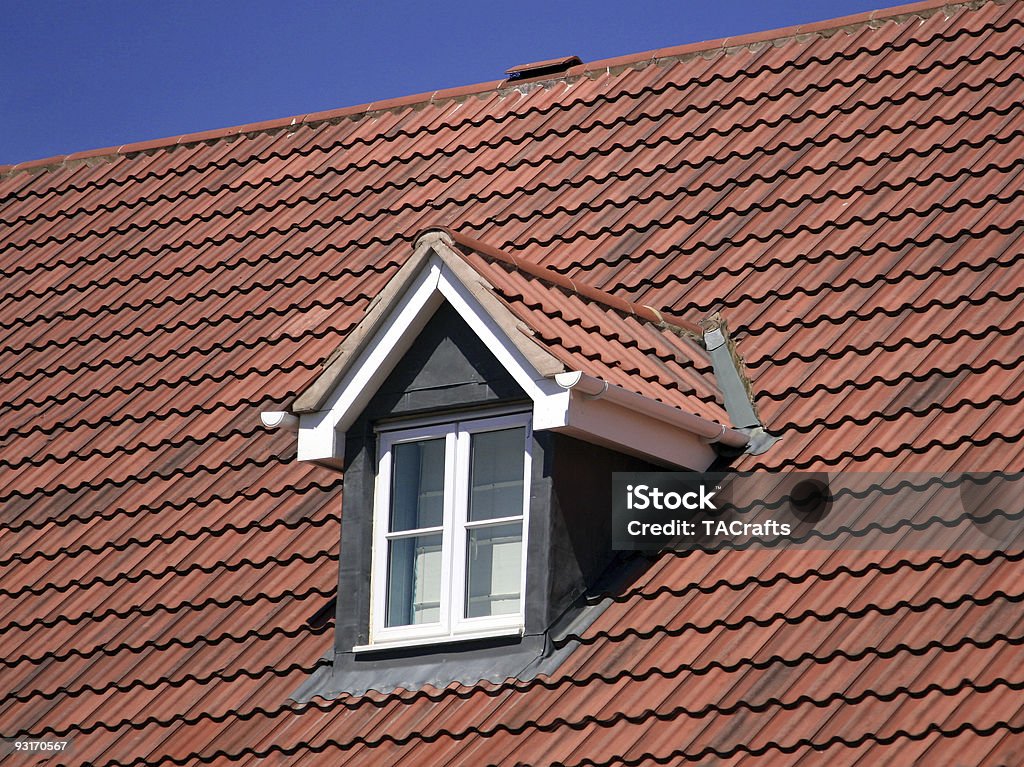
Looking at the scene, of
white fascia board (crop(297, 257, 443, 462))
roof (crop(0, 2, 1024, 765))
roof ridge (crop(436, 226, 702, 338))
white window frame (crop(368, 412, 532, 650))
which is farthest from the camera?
roof ridge (crop(436, 226, 702, 338))

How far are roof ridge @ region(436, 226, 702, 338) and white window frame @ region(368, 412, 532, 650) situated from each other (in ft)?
3.50

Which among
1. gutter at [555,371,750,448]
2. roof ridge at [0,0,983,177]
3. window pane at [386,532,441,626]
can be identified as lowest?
window pane at [386,532,441,626]

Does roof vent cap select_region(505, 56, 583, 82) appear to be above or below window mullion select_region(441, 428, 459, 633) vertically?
above

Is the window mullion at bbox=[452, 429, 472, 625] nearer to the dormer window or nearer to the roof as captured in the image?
the dormer window

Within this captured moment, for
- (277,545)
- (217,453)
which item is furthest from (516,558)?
(217,453)

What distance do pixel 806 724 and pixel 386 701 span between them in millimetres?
2201

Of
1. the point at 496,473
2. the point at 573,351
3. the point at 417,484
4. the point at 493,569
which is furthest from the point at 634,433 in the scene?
the point at 417,484

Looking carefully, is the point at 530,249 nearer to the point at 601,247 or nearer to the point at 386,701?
the point at 601,247

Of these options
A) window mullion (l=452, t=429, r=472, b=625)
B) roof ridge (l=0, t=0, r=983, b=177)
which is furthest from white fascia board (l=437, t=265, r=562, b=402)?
roof ridge (l=0, t=0, r=983, b=177)

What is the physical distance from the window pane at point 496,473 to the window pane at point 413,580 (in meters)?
0.29

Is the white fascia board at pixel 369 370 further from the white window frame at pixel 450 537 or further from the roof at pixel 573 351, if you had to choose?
the roof at pixel 573 351

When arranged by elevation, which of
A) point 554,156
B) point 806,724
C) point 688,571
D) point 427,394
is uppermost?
point 554,156

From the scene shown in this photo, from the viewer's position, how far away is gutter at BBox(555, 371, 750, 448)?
8.71 meters

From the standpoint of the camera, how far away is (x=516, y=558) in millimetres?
9055
